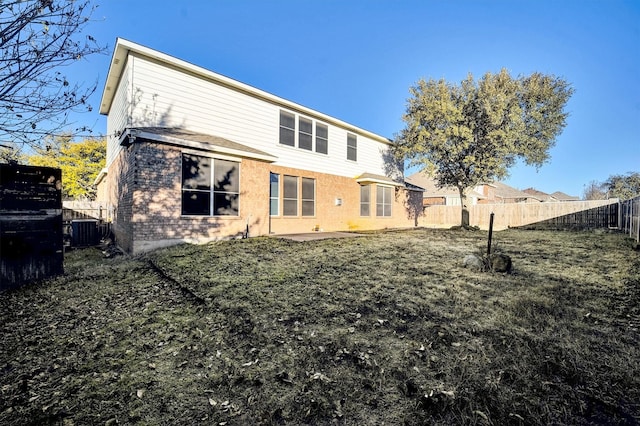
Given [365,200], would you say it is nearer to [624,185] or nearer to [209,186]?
[209,186]

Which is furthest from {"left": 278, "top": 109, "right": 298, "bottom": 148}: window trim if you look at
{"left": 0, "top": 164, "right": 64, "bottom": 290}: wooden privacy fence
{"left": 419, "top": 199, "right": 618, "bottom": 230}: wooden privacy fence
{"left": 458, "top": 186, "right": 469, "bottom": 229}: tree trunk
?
{"left": 419, "top": 199, "right": 618, "bottom": 230}: wooden privacy fence

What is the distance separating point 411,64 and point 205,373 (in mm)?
22092

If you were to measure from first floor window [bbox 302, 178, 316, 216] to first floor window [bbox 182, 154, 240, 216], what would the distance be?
152 inches

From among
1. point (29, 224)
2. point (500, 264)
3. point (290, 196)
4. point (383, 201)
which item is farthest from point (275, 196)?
point (500, 264)

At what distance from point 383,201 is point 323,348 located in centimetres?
1475

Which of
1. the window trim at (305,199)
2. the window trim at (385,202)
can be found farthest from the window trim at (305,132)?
the window trim at (385,202)

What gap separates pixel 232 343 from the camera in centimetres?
306

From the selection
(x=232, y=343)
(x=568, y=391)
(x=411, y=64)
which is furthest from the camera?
(x=411, y=64)

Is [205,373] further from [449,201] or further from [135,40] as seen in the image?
[449,201]

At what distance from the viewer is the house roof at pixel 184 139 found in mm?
7555

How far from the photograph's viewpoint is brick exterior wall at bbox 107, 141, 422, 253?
7.72 meters

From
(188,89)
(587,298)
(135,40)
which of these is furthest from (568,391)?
(135,40)

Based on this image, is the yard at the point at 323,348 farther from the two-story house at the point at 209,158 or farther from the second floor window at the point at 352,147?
the second floor window at the point at 352,147

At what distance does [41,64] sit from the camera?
3.37 meters
